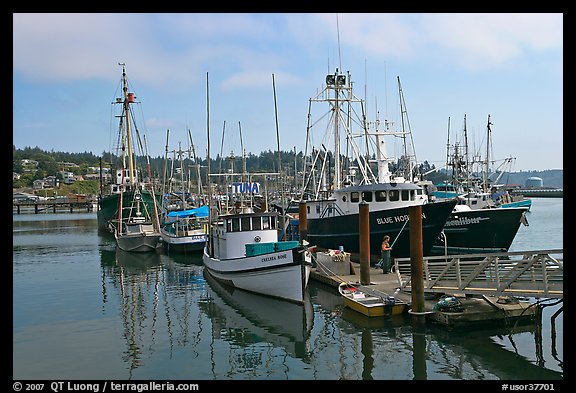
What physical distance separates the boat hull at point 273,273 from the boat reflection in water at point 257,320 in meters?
0.38

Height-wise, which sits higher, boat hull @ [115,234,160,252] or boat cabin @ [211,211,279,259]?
boat cabin @ [211,211,279,259]

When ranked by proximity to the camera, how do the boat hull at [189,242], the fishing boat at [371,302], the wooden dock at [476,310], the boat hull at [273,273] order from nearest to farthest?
the wooden dock at [476,310] → the fishing boat at [371,302] → the boat hull at [273,273] → the boat hull at [189,242]

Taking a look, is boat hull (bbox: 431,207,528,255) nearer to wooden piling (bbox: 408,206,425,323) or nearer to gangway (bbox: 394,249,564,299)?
gangway (bbox: 394,249,564,299)

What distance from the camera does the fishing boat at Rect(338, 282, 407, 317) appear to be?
16.4 meters

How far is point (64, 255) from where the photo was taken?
40438mm

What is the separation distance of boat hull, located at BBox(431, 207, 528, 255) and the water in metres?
11.6

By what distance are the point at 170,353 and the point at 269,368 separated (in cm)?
321

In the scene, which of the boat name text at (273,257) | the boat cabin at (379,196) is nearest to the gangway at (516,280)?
the boat name text at (273,257)

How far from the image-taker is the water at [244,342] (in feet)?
42.0

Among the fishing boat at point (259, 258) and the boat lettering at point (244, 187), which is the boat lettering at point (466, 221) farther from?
the boat lettering at point (244, 187)

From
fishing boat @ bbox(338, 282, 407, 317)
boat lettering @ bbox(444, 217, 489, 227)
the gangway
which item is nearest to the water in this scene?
fishing boat @ bbox(338, 282, 407, 317)

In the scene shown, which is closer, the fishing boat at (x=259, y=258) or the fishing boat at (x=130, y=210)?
the fishing boat at (x=259, y=258)

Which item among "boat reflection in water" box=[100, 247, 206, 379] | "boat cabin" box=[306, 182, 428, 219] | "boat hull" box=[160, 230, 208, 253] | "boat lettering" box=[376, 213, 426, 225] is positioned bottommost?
"boat reflection in water" box=[100, 247, 206, 379]

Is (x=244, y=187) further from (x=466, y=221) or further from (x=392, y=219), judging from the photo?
(x=466, y=221)
